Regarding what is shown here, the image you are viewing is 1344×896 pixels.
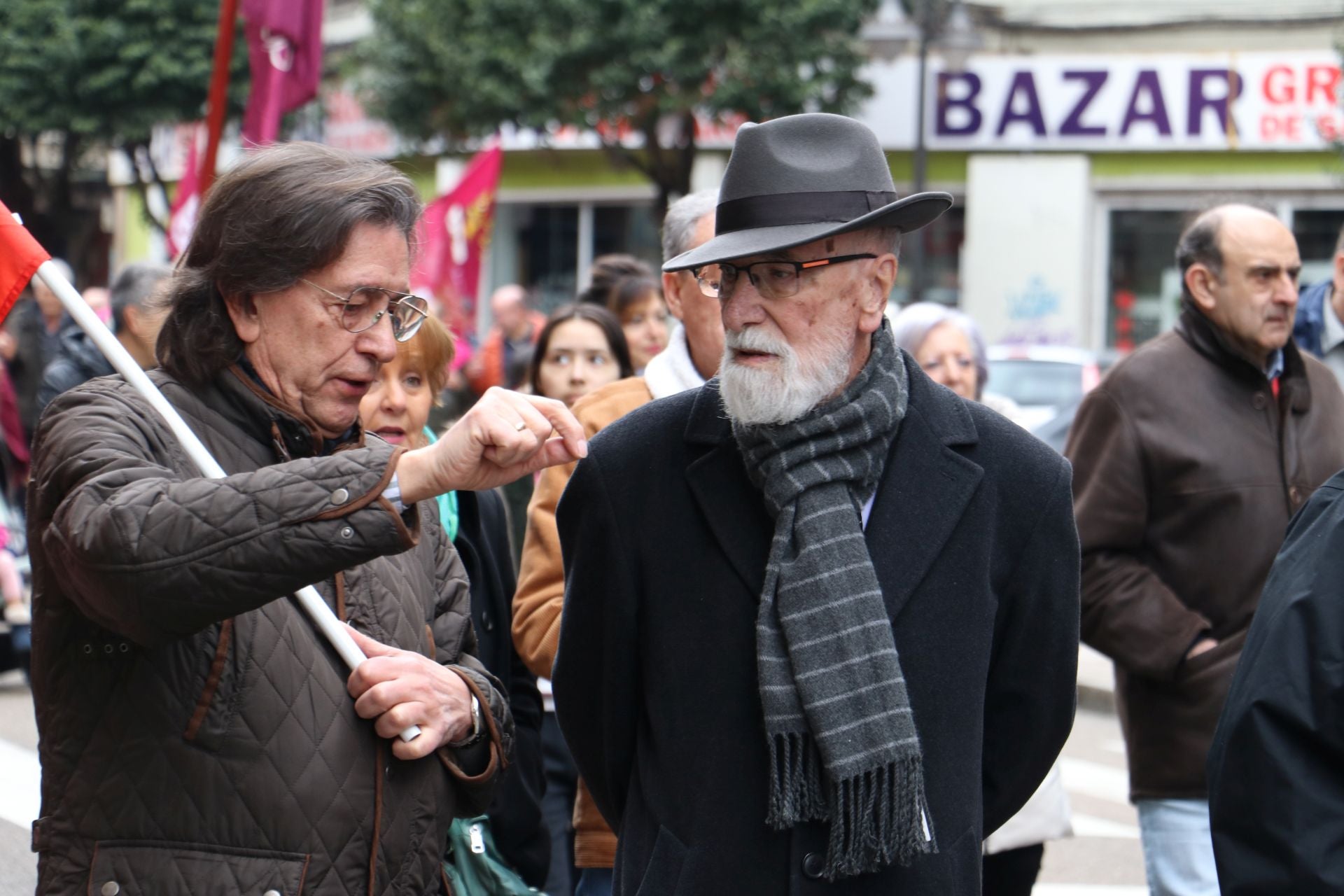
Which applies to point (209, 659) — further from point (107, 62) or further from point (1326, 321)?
point (107, 62)

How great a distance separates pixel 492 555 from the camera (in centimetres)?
411

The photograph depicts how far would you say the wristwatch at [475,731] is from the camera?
9.25ft

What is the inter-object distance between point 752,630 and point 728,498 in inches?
9.0

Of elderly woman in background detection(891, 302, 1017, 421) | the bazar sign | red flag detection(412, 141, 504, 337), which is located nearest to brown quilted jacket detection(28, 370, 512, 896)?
elderly woman in background detection(891, 302, 1017, 421)

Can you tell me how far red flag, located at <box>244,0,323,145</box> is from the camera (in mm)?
9180

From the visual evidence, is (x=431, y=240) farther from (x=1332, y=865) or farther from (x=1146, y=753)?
(x=1332, y=865)

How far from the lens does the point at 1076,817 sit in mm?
7594

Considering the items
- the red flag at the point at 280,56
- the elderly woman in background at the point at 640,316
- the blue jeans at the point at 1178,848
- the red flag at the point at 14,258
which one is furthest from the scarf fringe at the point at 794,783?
the red flag at the point at 280,56

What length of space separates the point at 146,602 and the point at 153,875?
1.50 feet

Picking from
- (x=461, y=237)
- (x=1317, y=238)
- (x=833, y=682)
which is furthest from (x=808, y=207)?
(x=1317, y=238)

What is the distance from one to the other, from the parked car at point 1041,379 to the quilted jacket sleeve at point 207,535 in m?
13.1

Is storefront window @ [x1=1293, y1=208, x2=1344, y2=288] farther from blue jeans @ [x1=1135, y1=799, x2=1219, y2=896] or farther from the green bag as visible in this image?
the green bag

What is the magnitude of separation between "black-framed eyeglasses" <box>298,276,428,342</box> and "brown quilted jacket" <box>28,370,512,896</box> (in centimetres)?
18

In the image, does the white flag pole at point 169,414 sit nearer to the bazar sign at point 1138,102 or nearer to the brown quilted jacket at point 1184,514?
the brown quilted jacket at point 1184,514
